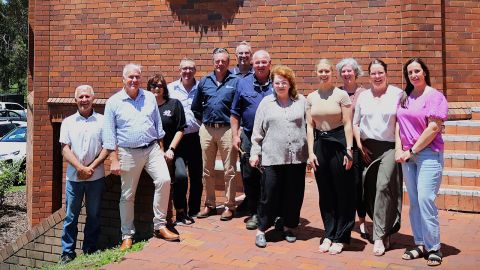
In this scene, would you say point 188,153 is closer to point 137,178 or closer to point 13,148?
point 137,178

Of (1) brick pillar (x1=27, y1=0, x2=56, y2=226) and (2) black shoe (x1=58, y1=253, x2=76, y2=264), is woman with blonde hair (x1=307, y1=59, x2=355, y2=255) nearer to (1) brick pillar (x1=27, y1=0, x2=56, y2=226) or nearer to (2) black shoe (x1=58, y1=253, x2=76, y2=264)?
(2) black shoe (x1=58, y1=253, x2=76, y2=264)

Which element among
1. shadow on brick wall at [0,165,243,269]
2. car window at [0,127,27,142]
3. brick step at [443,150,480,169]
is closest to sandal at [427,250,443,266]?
brick step at [443,150,480,169]

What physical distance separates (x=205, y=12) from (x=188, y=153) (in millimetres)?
3088

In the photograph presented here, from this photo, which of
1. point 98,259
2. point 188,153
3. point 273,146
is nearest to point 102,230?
point 98,259

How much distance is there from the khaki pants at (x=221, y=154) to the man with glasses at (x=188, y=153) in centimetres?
8

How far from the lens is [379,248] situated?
4113mm

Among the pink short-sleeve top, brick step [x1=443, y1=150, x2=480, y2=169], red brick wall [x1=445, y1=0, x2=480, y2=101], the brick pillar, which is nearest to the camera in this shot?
the pink short-sleeve top

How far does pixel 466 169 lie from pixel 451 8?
2.44 metres

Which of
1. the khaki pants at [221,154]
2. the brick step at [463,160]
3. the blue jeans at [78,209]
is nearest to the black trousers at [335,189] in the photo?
the khaki pants at [221,154]

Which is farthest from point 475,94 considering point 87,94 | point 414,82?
point 87,94

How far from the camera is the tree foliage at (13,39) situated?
3331cm

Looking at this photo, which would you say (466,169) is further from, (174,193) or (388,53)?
(174,193)

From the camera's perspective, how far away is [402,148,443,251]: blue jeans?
380 cm

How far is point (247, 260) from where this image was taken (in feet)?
13.3
